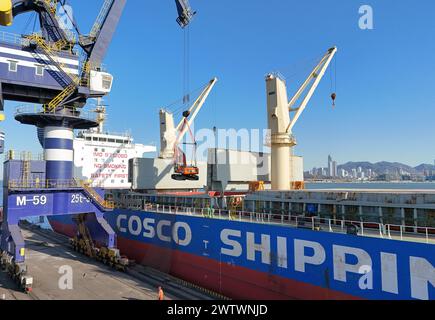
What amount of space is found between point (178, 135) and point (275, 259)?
2843 centimetres

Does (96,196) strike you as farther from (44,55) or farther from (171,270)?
(44,55)

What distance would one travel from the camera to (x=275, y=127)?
2673cm

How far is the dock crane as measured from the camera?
3575 cm

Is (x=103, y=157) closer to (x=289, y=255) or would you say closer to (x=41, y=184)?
(x=41, y=184)

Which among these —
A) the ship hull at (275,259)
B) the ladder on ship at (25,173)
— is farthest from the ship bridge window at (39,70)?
the ship hull at (275,259)

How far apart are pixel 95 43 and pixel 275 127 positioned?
18118 mm

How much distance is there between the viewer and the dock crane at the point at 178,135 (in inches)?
1407

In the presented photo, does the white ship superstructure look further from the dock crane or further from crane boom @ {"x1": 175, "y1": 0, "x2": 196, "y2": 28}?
crane boom @ {"x1": 175, "y1": 0, "x2": 196, "y2": 28}

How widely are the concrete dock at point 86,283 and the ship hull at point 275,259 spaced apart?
1745 millimetres

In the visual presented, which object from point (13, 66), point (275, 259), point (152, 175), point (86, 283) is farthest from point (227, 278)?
point (13, 66)

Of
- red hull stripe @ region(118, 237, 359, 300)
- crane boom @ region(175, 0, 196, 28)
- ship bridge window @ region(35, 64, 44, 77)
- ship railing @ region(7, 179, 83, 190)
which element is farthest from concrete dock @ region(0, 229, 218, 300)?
crane boom @ region(175, 0, 196, 28)

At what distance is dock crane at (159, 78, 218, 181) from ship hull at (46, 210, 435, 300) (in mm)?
9572

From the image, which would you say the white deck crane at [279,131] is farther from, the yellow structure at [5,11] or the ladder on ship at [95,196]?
the yellow structure at [5,11]
